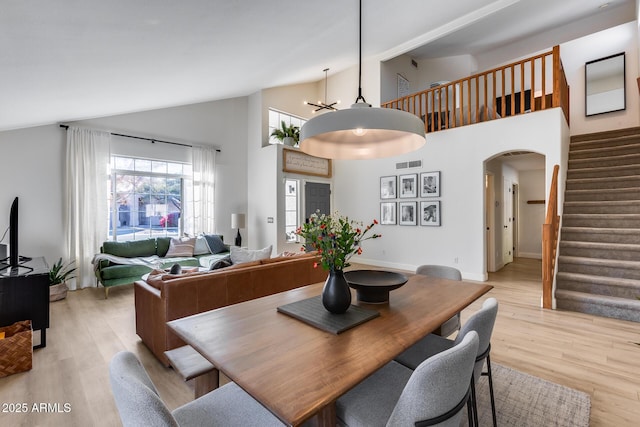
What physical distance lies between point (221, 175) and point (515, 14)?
6.66 m

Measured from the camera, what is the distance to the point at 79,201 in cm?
463

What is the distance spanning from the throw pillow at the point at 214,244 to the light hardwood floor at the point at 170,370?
1929mm

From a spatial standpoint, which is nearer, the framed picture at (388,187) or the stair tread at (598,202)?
the stair tread at (598,202)

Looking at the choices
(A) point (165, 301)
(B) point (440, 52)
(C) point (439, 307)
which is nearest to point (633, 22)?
(B) point (440, 52)

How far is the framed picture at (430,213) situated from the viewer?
18.4ft

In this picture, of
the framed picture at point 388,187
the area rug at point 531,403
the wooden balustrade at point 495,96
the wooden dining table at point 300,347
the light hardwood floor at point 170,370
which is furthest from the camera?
the framed picture at point 388,187

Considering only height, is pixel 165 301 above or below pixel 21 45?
below

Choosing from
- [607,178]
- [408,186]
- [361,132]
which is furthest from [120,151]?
[607,178]

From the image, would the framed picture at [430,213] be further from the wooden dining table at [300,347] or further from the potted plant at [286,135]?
the wooden dining table at [300,347]

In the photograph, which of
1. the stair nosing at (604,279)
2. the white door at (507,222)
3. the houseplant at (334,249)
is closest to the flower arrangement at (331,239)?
the houseplant at (334,249)

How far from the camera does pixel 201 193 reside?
6.06 m

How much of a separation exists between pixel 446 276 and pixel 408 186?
12.6 ft

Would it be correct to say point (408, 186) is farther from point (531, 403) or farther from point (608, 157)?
point (531, 403)

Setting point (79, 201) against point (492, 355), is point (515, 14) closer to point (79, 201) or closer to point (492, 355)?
point (492, 355)
